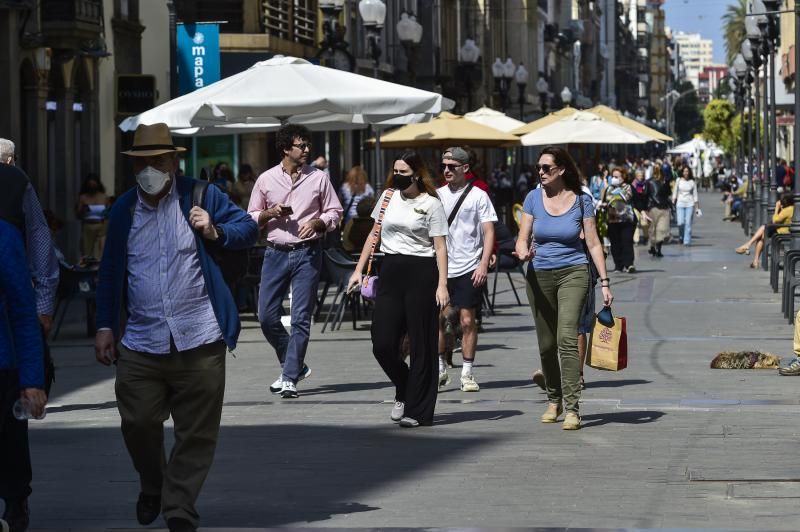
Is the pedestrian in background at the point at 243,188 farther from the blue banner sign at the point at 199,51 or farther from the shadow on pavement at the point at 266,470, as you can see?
the shadow on pavement at the point at 266,470

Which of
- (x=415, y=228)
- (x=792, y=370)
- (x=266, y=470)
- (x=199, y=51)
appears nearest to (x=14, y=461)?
(x=266, y=470)

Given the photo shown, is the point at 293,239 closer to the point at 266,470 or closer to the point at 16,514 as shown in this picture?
the point at 266,470

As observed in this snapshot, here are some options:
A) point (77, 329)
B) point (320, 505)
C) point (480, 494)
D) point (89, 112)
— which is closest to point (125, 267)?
point (320, 505)

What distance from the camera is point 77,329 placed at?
19.2 metres

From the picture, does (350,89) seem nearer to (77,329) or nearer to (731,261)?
(77,329)

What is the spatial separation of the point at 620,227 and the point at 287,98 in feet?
40.4

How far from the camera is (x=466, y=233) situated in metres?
12.8

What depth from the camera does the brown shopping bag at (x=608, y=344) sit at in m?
11.2

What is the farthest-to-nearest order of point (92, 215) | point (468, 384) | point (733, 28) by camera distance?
point (733, 28) → point (92, 215) → point (468, 384)

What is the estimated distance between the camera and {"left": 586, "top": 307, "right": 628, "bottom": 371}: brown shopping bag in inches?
441

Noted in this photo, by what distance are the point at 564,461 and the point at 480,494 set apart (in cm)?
110

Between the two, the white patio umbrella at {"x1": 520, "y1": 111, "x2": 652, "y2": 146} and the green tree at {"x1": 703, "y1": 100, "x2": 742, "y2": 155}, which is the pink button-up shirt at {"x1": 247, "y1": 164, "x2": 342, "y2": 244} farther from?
the green tree at {"x1": 703, "y1": 100, "x2": 742, "y2": 155}

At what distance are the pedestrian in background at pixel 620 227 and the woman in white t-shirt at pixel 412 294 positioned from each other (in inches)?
677

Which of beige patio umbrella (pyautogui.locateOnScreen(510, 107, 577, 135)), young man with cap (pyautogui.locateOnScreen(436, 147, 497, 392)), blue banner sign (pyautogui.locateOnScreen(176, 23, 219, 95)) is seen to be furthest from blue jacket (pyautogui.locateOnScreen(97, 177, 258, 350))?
beige patio umbrella (pyautogui.locateOnScreen(510, 107, 577, 135))
